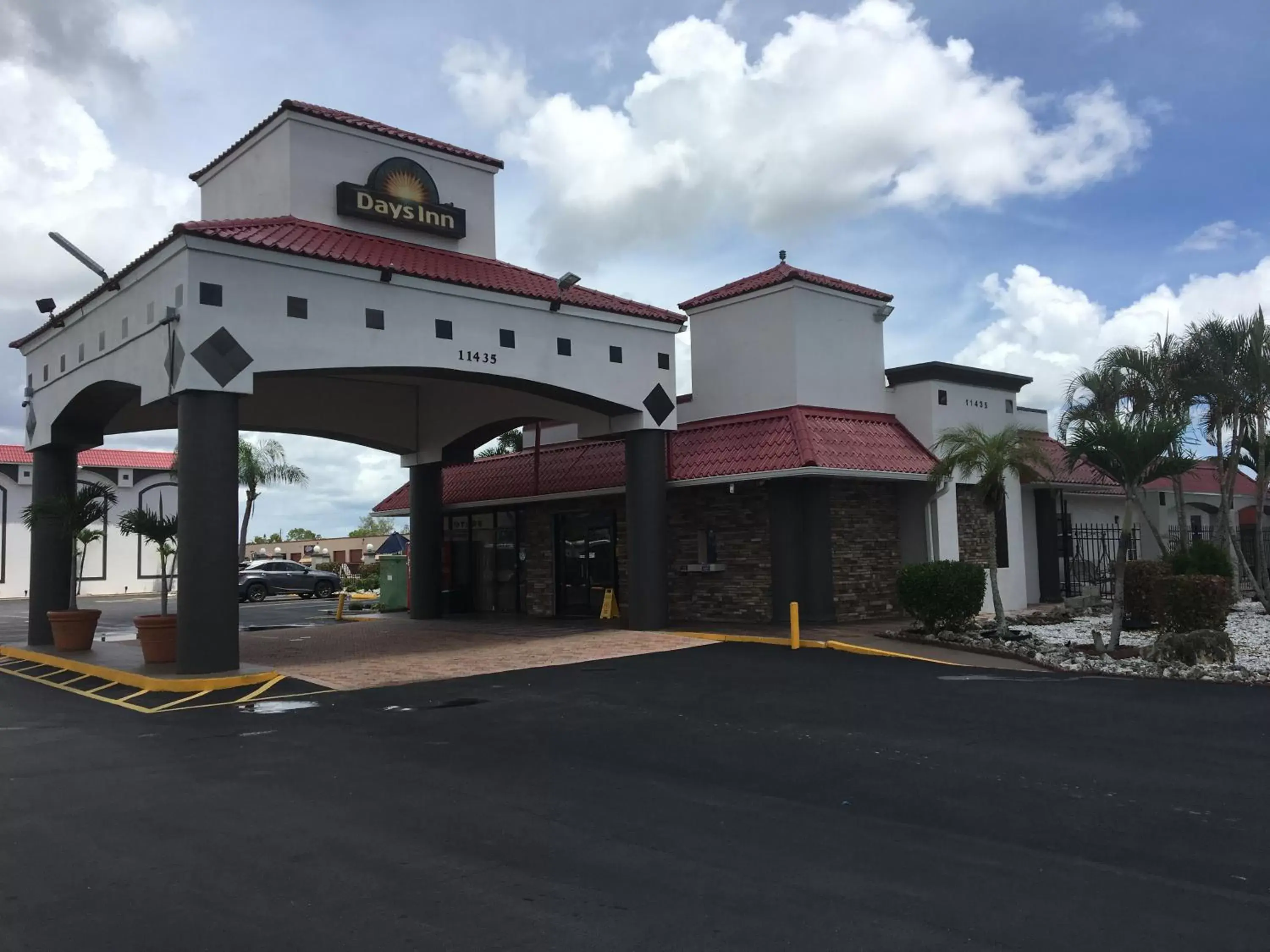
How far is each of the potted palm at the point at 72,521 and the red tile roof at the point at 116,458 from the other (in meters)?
31.3

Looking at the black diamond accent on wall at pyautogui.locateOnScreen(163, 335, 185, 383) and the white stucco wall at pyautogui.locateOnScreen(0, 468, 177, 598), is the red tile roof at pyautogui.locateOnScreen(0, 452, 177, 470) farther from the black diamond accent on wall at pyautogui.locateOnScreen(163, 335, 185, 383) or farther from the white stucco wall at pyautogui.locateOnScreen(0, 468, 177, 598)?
the black diamond accent on wall at pyautogui.locateOnScreen(163, 335, 185, 383)

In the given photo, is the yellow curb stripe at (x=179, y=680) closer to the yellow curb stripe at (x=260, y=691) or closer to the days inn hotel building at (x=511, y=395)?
the yellow curb stripe at (x=260, y=691)

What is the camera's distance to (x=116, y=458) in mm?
49188

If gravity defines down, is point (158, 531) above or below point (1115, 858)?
above

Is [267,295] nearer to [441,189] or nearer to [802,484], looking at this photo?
[441,189]

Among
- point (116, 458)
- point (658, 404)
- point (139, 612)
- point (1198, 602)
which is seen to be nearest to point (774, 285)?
point (658, 404)

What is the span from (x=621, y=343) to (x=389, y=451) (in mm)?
8427

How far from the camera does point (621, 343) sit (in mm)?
19281

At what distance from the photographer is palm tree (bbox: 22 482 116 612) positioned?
1873 cm

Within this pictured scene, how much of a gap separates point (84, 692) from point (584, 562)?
11353 millimetres

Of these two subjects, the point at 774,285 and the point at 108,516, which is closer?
the point at 774,285

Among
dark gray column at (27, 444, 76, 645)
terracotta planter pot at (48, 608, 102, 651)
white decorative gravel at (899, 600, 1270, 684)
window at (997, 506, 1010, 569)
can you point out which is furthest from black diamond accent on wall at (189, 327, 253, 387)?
window at (997, 506, 1010, 569)

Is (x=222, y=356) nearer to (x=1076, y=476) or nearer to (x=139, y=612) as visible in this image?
(x=1076, y=476)

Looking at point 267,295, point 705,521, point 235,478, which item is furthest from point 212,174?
point 705,521
